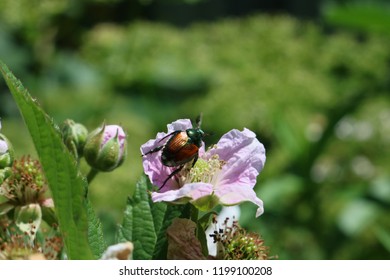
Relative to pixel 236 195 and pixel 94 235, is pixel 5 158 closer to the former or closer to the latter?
pixel 94 235

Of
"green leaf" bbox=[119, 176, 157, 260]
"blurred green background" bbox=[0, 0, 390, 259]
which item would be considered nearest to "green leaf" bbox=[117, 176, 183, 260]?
"green leaf" bbox=[119, 176, 157, 260]

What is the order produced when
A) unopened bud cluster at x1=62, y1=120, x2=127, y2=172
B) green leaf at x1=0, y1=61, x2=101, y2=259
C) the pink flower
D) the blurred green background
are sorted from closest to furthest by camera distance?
1. green leaf at x1=0, y1=61, x2=101, y2=259
2. the pink flower
3. unopened bud cluster at x1=62, y1=120, x2=127, y2=172
4. the blurred green background

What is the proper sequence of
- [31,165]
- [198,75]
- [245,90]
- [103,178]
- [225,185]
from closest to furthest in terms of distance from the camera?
[225,185], [31,165], [103,178], [245,90], [198,75]

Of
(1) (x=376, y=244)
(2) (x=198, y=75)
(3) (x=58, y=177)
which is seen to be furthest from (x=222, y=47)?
(3) (x=58, y=177)

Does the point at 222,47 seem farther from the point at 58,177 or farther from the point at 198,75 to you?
the point at 58,177

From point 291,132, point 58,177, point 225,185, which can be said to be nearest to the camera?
point 58,177

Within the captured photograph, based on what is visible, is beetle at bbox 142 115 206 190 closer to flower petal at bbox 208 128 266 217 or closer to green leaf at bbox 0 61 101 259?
flower petal at bbox 208 128 266 217
